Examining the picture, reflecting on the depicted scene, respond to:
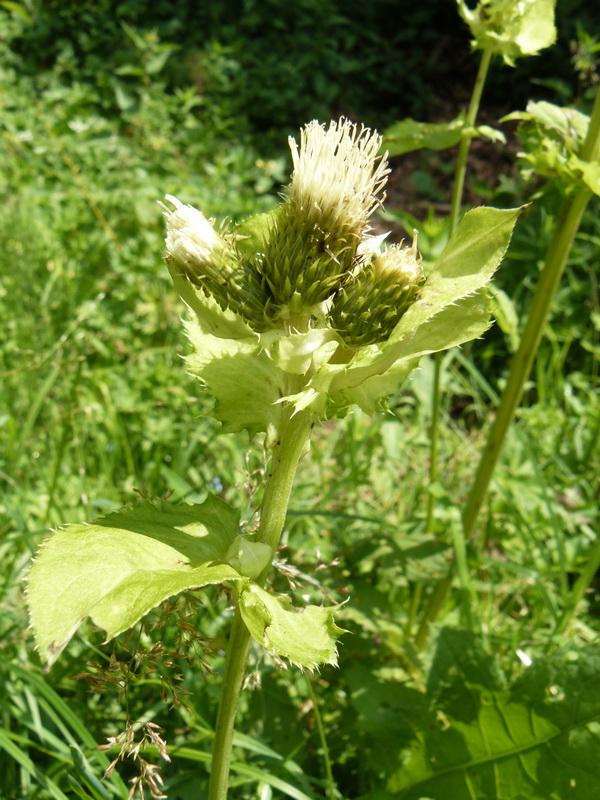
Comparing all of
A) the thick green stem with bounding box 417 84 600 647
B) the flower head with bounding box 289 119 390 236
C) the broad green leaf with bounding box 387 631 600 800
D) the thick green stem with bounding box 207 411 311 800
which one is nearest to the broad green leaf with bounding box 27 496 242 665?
the thick green stem with bounding box 207 411 311 800

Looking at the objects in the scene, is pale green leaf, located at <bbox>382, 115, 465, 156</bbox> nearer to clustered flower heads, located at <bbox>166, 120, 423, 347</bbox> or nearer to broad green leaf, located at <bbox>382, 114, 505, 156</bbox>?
broad green leaf, located at <bbox>382, 114, 505, 156</bbox>

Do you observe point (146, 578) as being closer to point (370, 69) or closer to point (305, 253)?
point (305, 253)

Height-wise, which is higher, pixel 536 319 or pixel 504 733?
pixel 536 319

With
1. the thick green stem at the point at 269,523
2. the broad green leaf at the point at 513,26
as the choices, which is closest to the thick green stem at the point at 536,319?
the broad green leaf at the point at 513,26

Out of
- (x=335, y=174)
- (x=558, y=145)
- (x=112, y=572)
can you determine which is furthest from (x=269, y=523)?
(x=558, y=145)

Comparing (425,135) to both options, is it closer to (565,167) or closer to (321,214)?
(565,167)
